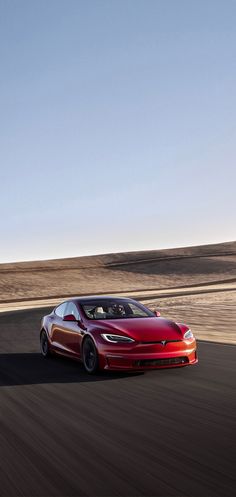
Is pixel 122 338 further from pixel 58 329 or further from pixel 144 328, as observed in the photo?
pixel 58 329

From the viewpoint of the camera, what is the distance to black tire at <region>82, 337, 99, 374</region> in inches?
398

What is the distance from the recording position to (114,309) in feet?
38.2

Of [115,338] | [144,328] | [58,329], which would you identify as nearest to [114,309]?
[58,329]

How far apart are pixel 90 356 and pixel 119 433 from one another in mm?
4286

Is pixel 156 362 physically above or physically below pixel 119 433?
above

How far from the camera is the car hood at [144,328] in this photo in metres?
9.83

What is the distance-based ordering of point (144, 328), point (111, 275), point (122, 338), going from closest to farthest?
point (122, 338) < point (144, 328) < point (111, 275)

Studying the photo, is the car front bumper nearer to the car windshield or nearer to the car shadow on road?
the car shadow on road

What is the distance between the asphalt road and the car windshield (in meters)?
1.20

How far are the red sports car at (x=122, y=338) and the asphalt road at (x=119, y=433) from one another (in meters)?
0.28

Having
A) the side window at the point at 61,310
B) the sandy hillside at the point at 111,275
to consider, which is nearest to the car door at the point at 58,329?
the side window at the point at 61,310

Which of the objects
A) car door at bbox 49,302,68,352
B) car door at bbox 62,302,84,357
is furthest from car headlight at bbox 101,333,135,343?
car door at bbox 49,302,68,352

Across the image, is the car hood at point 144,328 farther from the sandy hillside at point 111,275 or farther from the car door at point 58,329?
the sandy hillside at point 111,275

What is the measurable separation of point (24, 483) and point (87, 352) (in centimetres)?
582
